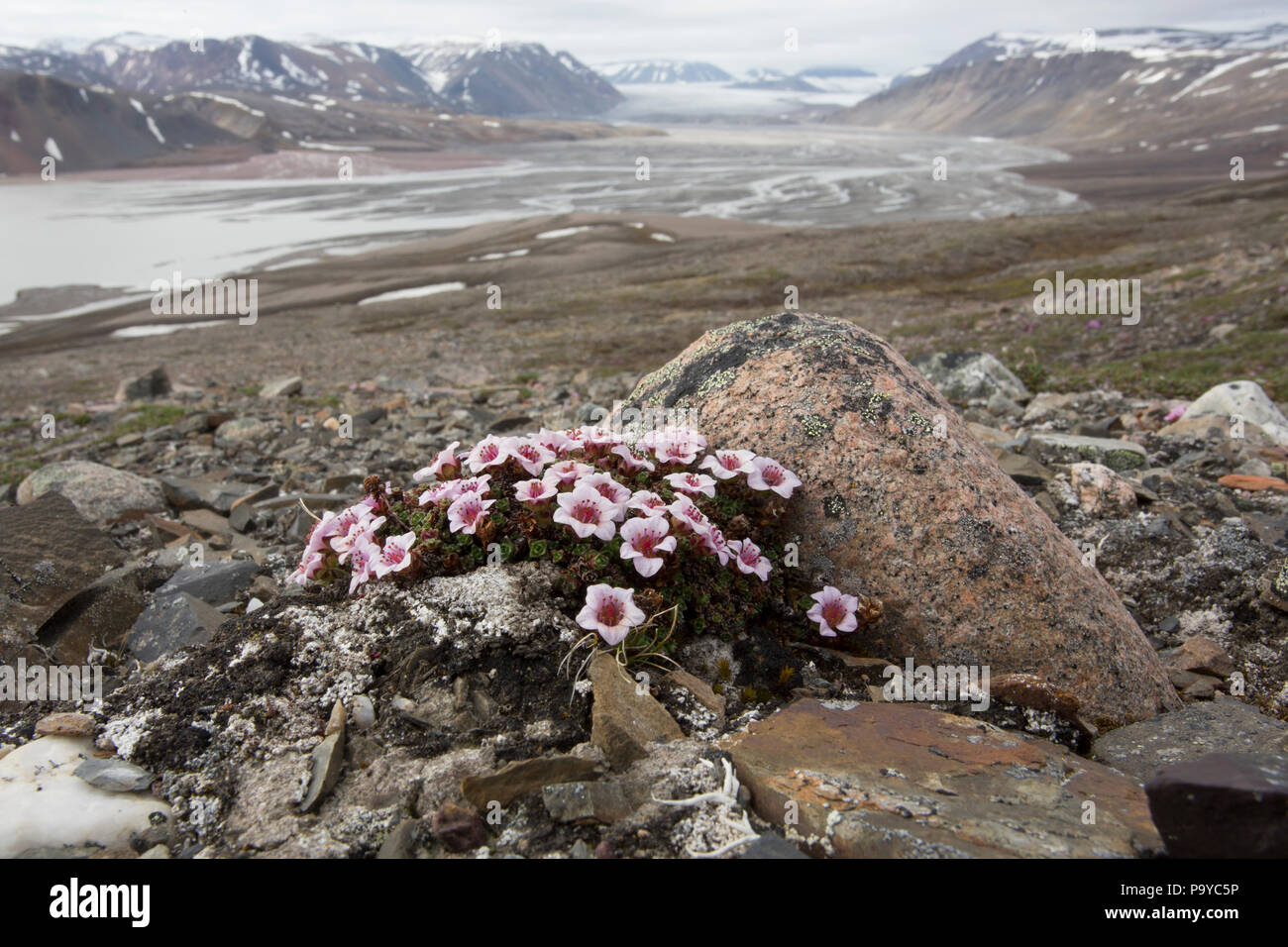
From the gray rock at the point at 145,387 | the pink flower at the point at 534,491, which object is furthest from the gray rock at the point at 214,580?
the gray rock at the point at 145,387

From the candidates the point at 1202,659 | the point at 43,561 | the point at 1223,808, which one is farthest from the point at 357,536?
the point at 1202,659

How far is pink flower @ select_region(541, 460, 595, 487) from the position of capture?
4.54m

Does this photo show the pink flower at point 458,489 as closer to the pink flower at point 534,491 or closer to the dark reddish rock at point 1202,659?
the pink flower at point 534,491

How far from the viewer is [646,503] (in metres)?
4.43

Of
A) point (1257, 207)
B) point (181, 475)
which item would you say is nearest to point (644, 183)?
point (1257, 207)

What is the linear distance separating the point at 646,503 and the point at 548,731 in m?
1.30

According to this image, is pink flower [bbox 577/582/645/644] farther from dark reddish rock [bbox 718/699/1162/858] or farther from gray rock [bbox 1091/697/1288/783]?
gray rock [bbox 1091/697/1288/783]

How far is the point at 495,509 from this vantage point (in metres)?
4.66

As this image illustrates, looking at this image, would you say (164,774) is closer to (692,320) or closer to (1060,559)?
(1060,559)

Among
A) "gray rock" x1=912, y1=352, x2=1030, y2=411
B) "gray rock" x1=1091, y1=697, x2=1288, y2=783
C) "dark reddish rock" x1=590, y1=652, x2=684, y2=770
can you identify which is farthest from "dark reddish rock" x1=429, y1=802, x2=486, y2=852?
"gray rock" x1=912, y1=352, x2=1030, y2=411

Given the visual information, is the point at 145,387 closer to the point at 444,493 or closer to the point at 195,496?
the point at 195,496

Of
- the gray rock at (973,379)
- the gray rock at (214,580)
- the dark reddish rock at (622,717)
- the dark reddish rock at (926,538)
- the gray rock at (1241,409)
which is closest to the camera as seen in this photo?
the dark reddish rock at (622,717)

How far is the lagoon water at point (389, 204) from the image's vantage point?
2441 inches

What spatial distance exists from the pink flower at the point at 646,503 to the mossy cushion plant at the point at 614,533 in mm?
11
